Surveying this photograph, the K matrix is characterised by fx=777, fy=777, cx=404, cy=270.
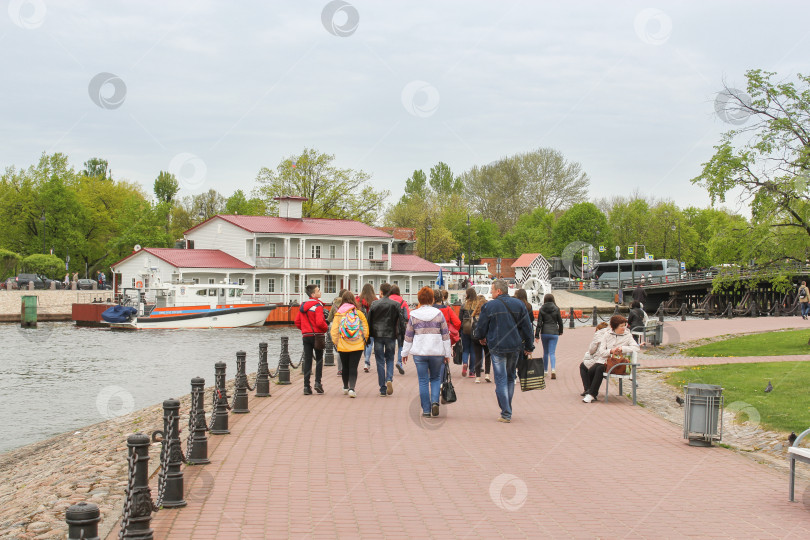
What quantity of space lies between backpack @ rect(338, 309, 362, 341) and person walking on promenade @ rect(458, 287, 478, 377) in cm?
369

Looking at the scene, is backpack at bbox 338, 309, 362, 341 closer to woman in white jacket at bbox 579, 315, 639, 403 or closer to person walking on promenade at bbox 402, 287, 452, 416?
person walking on promenade at bbox 402, 287, 452, 416

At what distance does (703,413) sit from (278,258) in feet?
170

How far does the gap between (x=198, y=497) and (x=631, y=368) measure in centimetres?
887

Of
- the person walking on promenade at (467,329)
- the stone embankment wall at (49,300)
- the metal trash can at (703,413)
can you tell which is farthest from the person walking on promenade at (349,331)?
the stone embankment wall at (49,300)

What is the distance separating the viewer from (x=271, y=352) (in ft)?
116

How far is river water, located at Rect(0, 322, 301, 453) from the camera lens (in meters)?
19.4

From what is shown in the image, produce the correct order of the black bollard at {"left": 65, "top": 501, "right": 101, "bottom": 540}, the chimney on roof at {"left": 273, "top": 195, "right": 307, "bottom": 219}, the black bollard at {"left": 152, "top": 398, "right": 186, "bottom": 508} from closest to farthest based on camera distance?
the black bollard at {"left": 65, "top": 501, "right": 101, "bottom": 540}, the black bollard at {"left": 152, "top": 398, "right": 186, "bottom": 508}, the chimney on roof at {"left": 273, "top": 195, "right": 307, "bottom": 219}

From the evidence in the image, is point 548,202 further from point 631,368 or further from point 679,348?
point 631,368

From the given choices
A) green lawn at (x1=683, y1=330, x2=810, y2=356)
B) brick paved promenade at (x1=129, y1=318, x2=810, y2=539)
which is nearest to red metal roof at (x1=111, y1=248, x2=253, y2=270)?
green lawn at (x1=683, y1=330, x2=810, y2=356)

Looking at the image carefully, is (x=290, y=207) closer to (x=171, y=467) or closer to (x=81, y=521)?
(x=171, y=467)


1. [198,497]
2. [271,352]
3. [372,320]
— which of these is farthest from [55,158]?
[198,497]

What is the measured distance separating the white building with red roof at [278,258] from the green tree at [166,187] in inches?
1959

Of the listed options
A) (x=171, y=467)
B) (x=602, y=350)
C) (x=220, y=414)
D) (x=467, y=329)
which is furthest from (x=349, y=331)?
(x=171, y=467)

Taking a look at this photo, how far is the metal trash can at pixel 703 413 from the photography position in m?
10.0
